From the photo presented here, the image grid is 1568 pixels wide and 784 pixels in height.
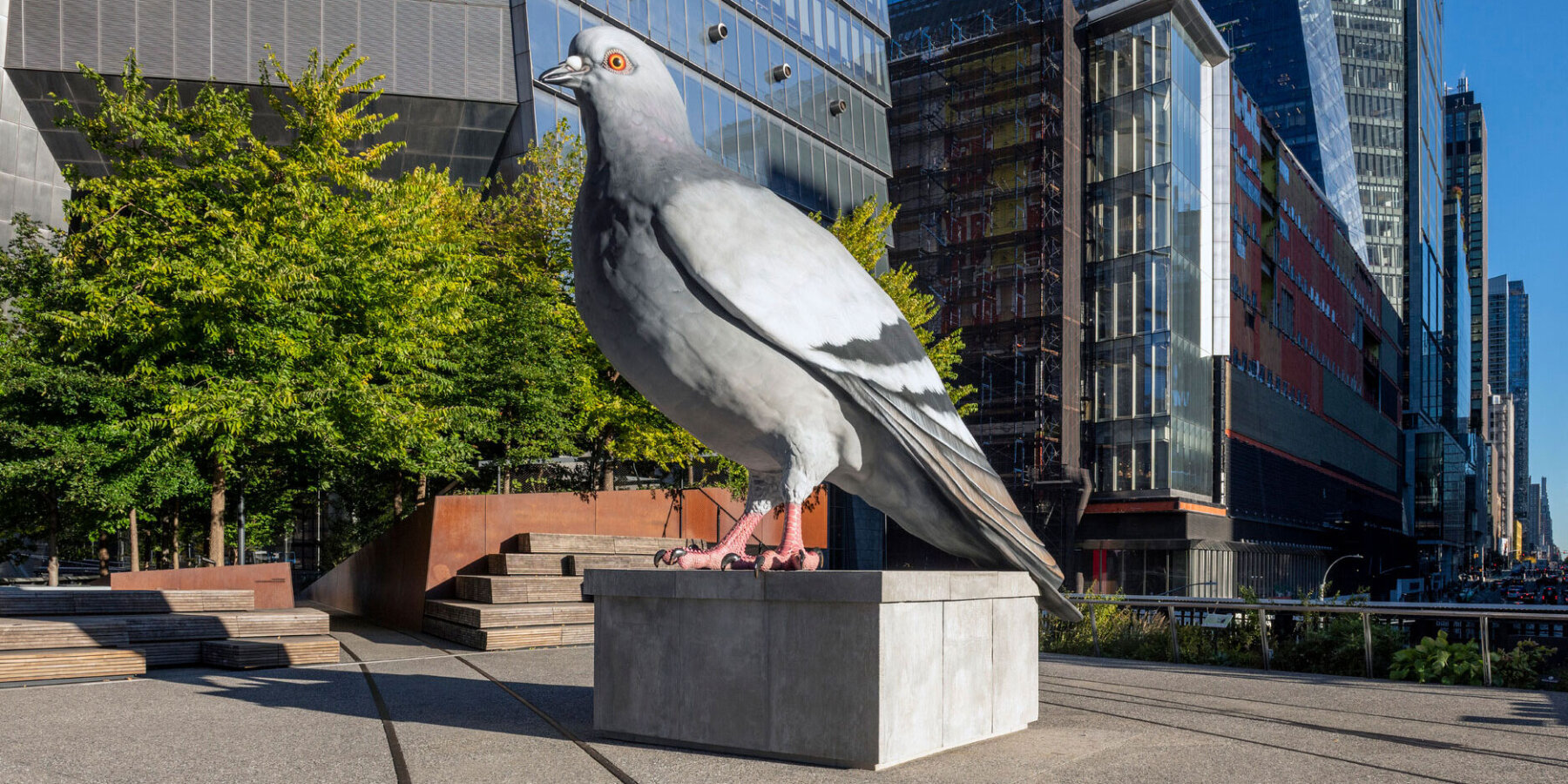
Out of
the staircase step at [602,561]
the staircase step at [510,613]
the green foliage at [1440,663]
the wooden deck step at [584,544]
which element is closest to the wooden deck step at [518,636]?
the staircase step at [510,613]

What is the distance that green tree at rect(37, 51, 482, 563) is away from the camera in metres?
14.6

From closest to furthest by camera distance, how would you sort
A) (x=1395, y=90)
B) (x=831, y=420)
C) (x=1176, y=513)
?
(x=831, y=420), (x=1176, y=513), (x=1395, y=90)

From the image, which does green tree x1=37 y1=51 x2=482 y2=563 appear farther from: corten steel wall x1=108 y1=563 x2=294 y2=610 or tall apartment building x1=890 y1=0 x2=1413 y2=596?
tall apartment building x1=890 y1=0 x2=1413 y2=596

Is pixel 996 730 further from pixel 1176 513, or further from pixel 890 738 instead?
pixel 1176 513

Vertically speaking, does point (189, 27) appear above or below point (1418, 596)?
above

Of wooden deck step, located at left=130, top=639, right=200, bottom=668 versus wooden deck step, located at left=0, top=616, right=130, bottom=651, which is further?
wooden deck step, located at left=130, top=639, right=200, bottom=668

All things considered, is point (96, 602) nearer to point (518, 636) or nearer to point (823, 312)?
point (518, 636)

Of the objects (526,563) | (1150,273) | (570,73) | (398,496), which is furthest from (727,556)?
(1150,273)

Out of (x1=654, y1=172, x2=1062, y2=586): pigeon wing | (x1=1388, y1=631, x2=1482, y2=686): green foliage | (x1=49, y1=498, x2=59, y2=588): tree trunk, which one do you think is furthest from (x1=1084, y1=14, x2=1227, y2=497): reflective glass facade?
(x1=654, y1=172, x2=1062, y2=586): pigeon wing

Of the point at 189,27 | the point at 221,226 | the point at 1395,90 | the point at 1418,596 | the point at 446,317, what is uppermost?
the point at 1395,90

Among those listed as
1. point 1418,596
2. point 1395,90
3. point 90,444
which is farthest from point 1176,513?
point 1395,90

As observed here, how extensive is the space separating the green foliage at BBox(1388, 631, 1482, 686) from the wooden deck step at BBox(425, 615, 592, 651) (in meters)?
8.78

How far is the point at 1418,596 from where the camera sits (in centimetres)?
10219

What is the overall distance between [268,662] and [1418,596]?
11150 centimetres
